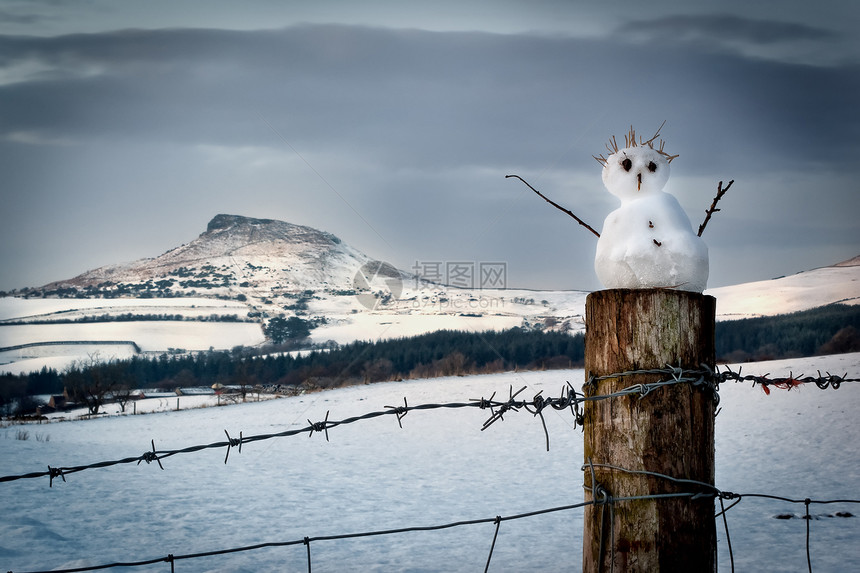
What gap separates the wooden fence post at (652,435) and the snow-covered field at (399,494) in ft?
17.9

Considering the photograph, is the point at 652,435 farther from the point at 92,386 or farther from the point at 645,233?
the point at 92,386

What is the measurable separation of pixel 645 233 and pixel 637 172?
244 millimetres

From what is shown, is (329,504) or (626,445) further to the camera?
(329,504)

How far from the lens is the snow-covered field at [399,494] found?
23.9ft

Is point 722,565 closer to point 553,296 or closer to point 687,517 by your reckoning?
point 687,517

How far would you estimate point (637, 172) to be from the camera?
212cm

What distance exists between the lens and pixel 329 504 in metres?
10.4

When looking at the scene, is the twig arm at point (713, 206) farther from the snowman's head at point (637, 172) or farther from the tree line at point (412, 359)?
the tree line at point (412, 359)

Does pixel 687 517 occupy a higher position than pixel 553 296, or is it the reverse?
pixel 553 296

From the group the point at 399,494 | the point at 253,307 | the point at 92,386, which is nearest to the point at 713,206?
the point at 399,494

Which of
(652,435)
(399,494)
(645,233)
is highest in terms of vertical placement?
(645,233)

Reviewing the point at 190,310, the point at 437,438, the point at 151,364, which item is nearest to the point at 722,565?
the point at 437,438

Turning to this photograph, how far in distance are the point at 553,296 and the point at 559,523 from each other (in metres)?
57.8

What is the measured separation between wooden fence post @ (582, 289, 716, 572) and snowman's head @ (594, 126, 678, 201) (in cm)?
53
